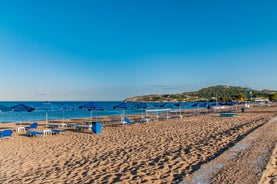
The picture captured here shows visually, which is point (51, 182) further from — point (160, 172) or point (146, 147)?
point (146, 147)

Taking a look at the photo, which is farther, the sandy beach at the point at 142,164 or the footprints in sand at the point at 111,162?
the footprints in sand at the point at 111,162

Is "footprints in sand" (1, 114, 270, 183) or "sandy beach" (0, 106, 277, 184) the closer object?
"sandy beach" (0, 106, 277, 184)

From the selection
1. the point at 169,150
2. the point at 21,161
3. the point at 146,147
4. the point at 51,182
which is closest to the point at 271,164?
the point at 169,150

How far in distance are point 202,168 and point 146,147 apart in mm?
3739

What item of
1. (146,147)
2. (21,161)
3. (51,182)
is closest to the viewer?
(51,182)

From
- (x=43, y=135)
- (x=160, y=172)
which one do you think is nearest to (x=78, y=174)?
(x=160, y=172)

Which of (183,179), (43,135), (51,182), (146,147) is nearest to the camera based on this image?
(183,179)

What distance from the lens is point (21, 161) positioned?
7805 mm

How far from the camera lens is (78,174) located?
6.10m

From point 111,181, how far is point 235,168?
9.15 feet

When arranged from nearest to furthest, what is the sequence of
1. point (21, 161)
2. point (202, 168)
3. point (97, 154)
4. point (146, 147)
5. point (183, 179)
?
point (183, 179), point (202, 168), point (21, 161), point (97, 154), point (146, 147)

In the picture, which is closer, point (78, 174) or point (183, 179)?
point (183, 179)

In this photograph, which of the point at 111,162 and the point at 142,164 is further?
the point at 111,162

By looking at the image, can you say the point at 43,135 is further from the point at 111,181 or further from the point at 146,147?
the point at 111,181
